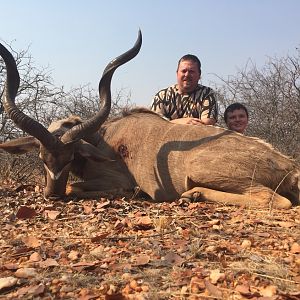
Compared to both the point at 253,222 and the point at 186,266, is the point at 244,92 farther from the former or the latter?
the point at 186,266

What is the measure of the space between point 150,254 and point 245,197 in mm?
2048

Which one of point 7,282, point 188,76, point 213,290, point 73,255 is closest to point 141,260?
point 73,255

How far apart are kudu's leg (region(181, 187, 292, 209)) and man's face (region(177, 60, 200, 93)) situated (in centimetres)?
224

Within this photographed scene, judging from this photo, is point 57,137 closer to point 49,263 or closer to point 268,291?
point 49,263

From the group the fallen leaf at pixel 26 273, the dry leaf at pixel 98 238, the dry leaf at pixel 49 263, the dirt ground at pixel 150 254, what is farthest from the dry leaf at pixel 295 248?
the fallen leaf at pixel 26 273

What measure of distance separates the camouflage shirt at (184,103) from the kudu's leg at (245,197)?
6.41ft

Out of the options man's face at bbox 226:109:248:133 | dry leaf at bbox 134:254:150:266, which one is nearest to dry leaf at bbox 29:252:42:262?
dry leaf at bbox 134:254:150:266

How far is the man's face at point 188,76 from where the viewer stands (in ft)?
20.9

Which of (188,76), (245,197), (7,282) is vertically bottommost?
(7,282)

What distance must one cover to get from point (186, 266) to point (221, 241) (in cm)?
53

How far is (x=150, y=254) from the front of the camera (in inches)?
97.2

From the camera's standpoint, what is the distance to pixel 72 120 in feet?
18.5

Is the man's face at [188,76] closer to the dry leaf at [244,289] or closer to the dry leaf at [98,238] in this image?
the dry leaf at [98,238]

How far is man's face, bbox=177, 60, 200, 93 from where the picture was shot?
6371 millimetres
